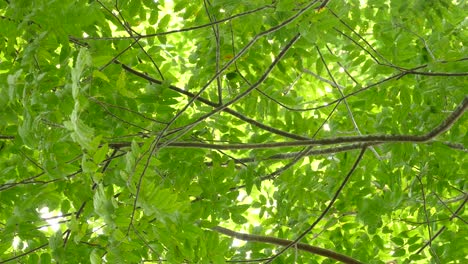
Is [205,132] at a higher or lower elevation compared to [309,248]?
higher

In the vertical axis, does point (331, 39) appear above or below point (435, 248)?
above

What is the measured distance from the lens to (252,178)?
3.45 meters

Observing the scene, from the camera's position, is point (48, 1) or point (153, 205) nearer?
point (153, 205)

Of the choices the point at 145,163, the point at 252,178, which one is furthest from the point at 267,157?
the point at 145,163

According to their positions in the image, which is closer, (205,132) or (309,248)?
(205,132)

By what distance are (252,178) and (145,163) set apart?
1.38 metres

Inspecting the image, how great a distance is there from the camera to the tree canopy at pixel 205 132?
8.09 feet

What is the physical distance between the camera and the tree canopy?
2465 millimetres

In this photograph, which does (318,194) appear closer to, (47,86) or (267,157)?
(267,157)

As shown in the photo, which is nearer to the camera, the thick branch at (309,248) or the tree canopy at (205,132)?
the tree canopy at (205,132)

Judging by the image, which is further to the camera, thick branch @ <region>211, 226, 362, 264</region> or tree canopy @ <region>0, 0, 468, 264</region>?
thick branch @ <region>211, 226, 362, 264</region>

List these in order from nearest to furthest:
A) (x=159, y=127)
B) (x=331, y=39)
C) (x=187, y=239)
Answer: (x=187, y=239) < (x=331, y=39) < (x=159, y=127)

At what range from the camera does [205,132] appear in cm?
339

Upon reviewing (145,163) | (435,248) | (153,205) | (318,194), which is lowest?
(153,205)
